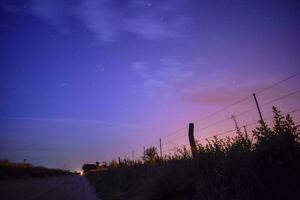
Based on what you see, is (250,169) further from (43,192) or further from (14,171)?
(14,171)

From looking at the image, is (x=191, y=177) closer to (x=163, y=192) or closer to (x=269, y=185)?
(x=163, y=192)

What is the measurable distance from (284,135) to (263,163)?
736 mm

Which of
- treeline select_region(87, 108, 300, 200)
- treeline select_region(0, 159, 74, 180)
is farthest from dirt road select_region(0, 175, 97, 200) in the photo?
treeline select_region(0, 159, 74, 180)

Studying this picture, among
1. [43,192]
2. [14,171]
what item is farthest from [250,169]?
[14,171]

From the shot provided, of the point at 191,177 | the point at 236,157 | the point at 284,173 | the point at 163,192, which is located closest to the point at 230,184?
the point at 236,157

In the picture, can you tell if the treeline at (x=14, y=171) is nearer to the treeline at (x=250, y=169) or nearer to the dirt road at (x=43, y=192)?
the dirt road at (x=43, y=192)

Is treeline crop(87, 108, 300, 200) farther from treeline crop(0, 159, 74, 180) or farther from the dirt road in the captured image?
treeline crop(0, 159, 74, 180)

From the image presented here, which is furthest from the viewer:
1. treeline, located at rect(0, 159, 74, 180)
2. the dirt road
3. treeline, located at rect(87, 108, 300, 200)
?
treeline, located at rect(0, 159, 74, 180)

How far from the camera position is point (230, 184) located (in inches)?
269

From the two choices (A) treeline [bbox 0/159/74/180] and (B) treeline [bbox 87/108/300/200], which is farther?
(A) treeline [bbox 0/159/74/180]

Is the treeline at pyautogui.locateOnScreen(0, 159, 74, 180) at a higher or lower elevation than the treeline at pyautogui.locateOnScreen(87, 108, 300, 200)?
higher

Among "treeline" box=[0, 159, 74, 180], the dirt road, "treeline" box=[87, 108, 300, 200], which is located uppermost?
"treeline" box=[0, 159, 74, 180]

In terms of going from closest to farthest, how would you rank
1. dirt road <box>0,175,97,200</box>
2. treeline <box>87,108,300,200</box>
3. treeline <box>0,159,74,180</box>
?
1. treeline <box>87,108,300,200</box>
2. dirt road <box>0,175,97,200</box>
3. treeline <box>0,159,74,180</box>

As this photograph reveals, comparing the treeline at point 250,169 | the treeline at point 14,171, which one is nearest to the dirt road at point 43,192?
the treeline at point 250,169
